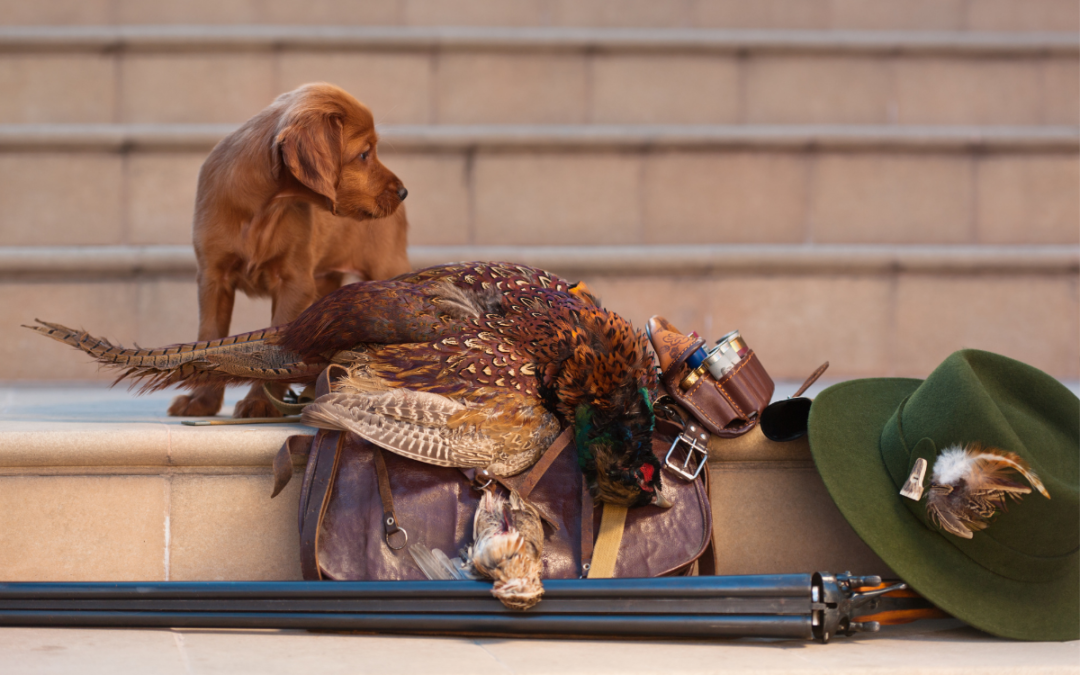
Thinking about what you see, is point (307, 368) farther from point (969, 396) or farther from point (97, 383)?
point (97, 383)

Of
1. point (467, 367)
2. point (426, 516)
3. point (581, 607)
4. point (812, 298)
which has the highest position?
point (812, 298)

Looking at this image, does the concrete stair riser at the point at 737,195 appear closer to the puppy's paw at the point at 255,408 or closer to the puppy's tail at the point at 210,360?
the puppy's paw at the point at 255,408

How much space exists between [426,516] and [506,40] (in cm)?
266

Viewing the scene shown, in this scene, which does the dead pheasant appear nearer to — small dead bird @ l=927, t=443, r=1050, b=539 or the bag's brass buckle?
the bag's brass buckle

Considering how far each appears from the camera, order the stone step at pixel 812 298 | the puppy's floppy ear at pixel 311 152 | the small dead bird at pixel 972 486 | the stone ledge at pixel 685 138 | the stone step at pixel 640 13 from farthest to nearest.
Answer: the stone step at pixel 640 13
the stone ledge at pixel 685 138
the stone step at pixel 812 298
the puppy's floppy ear at pixel 311 152
the small dead bird at pixel 972 486

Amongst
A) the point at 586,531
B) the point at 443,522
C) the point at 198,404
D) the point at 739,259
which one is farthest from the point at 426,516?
the point at 739,259

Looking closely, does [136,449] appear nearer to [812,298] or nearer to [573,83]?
[812,298]

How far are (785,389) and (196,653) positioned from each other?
1902 mm

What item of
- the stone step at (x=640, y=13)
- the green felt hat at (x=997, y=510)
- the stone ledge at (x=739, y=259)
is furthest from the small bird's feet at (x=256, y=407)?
the stone step at (x=640, y=13)

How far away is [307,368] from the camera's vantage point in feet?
5.02

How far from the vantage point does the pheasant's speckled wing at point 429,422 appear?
1334 millimetres

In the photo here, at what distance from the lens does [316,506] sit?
1349 millimetres

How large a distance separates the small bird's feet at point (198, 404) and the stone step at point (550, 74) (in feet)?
6.43

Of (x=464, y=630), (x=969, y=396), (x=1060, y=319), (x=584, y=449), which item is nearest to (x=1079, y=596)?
(x=969, y=396)
